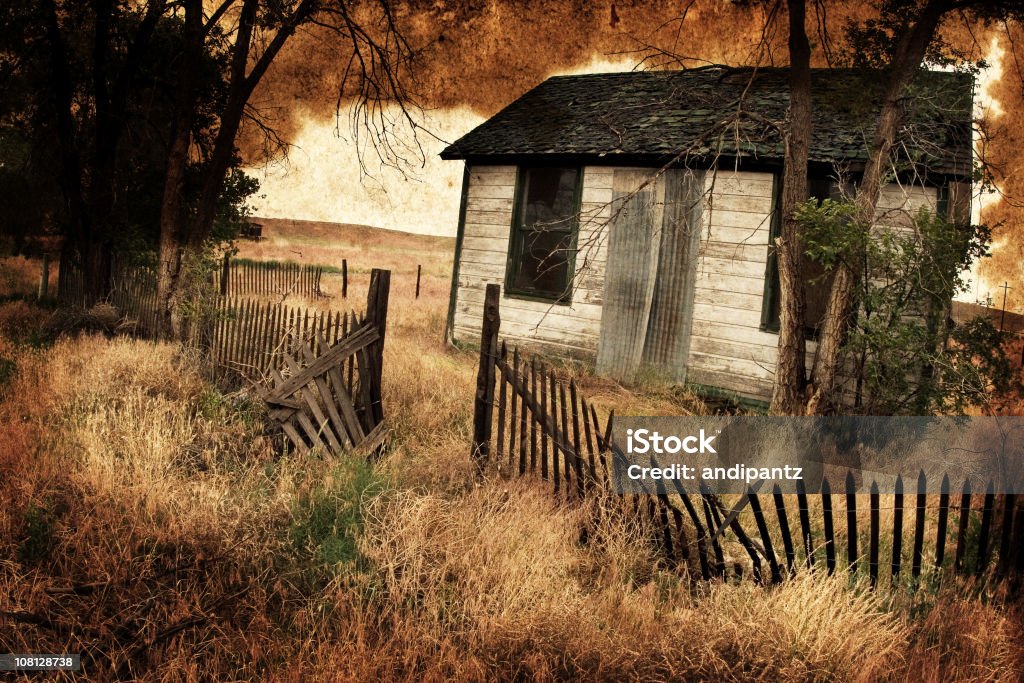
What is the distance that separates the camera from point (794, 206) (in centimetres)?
804

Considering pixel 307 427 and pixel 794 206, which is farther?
pixel 794 206

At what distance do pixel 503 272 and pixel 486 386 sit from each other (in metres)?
6.69

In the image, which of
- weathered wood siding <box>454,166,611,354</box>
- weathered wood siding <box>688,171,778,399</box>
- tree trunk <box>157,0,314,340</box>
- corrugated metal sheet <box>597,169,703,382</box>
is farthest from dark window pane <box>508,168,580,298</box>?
tree trunk <box>157,0,314,340</box>

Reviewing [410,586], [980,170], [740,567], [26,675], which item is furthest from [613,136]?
[26,675]

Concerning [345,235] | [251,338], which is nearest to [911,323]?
[251,338]

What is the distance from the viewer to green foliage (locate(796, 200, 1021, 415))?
24.4 ft

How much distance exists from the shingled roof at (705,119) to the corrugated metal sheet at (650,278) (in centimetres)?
58

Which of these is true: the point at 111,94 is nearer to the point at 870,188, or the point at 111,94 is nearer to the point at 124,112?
the point at 124,112

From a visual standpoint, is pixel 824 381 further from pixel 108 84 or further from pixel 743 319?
pixel 108 84

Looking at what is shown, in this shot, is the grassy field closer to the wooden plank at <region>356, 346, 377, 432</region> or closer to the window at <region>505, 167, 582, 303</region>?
the wooden plank at <region>356, 346, 377, 432</region>

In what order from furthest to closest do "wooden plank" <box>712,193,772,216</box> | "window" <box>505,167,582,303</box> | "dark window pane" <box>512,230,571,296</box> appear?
"dark window pane" <box>512,230,571,296</box>, "window" <box>505,167,582,303</box>, "wooden plank" <box>712,193,772,216</box>

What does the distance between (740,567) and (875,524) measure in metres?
0.84

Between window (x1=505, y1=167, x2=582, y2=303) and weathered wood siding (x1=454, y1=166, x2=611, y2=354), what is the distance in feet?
0.53

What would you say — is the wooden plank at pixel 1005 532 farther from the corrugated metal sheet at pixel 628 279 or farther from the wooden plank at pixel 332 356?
the corrugated metal sheet at pixel 628 279
